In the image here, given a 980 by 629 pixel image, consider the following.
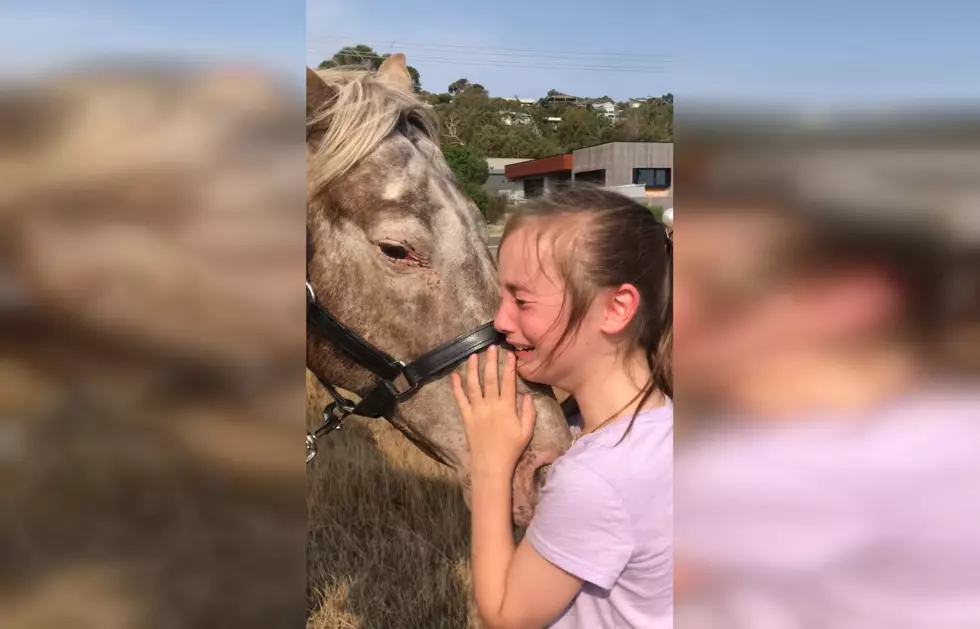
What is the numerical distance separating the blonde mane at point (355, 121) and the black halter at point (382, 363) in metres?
0.17

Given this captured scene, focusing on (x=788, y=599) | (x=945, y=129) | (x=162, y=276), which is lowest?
(x=788, y=599)

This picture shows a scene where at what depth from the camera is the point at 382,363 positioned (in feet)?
3.44

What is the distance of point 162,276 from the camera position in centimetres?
43

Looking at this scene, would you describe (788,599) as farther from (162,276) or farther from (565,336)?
(162,276)

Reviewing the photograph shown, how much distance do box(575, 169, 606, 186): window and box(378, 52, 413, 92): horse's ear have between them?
21 cm

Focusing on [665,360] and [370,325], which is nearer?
[665,360]

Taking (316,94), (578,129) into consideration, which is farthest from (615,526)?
(316,94)

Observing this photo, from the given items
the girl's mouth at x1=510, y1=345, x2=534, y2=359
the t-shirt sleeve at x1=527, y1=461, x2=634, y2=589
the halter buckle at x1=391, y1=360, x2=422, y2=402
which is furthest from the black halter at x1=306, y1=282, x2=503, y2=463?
the t-shirt sleeve at x1=527, y1=461, x2=634, y2=589

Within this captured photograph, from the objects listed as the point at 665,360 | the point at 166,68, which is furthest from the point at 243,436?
the point at 665,360

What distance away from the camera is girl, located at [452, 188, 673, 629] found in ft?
1.98

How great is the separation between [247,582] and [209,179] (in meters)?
0.26

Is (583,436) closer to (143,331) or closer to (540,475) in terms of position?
(540,475)

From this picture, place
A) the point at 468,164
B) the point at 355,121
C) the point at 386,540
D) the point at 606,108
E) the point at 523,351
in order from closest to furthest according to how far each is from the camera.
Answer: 1. the point at 606,108
2. the point at 523,351
3. the point at 468,164
4. the point at 355,121
5. the point at 386,540

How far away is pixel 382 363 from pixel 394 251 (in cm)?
18
